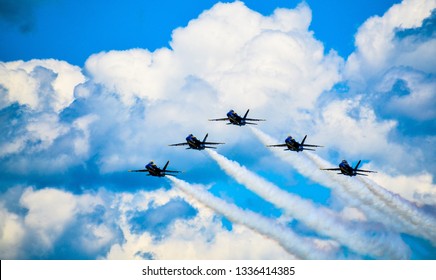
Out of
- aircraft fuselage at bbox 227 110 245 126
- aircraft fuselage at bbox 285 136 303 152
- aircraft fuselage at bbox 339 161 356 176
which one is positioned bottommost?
aircraft fuselage at bbox 339 161 356 176

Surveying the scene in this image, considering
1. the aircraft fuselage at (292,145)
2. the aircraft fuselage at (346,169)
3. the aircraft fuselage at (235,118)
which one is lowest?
the aircraft fuselage at (346,169)

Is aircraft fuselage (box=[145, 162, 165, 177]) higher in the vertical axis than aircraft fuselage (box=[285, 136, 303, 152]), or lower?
lower

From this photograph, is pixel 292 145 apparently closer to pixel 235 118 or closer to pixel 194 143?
pixel 235 118

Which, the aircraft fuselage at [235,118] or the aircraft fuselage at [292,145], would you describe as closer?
the aircraft fuselage at [292,145]

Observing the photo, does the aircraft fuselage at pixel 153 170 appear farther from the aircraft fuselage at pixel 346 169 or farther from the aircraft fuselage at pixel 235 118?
the aircraft fuselage at pixel 346 169

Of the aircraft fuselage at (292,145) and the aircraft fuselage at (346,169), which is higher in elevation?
the aircraft fuselage at (292,145)

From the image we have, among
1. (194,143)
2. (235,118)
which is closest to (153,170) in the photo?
(194,143)

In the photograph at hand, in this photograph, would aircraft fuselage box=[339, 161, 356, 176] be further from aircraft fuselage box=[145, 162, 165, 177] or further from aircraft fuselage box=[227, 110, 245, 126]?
aircraft fuselage box=[145, 162, 165, 177]
